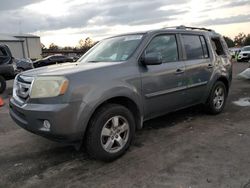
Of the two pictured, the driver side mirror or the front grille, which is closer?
the front grille

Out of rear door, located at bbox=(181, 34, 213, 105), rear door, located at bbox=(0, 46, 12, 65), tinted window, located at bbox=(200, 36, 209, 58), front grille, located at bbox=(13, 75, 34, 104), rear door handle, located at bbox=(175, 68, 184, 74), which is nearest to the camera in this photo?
front grille, located at bbox=(13, 75, 34, 104)

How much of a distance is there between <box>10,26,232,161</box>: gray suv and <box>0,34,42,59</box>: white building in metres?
45.8

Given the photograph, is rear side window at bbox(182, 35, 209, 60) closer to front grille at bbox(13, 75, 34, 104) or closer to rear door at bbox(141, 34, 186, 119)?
rear door at bbox(141, 34, 186, 119)

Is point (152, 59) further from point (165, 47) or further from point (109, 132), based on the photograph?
point (109, 132)

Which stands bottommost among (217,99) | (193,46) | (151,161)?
(151,161)

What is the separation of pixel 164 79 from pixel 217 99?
7.05ft

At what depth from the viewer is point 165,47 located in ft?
17.0

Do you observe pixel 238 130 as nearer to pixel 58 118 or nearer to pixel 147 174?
pixel 147 174

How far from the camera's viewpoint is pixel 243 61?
28781 mm

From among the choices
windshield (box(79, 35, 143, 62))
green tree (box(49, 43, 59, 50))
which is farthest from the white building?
windshield (box(79, 35, 143, 62))

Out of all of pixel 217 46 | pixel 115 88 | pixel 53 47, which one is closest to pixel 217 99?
pixel 217 46

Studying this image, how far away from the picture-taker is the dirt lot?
12.0ft

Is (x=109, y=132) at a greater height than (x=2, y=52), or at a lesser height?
lesser

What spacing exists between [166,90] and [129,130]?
105cm
